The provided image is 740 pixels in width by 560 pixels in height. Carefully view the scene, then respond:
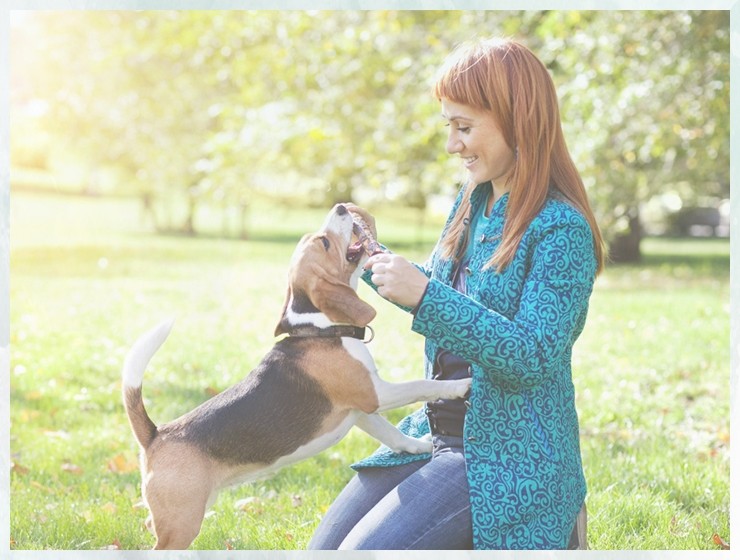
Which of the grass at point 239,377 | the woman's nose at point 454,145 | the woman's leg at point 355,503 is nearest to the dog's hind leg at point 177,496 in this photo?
the woman's leg at point 355,503

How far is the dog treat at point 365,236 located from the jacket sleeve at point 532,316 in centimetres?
54

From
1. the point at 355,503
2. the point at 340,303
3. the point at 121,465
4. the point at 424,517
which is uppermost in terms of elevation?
the point at 340,303

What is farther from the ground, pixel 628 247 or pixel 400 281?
pixel 400 281

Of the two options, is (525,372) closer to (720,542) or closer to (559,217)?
(559,217)

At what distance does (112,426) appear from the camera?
5.93 meters

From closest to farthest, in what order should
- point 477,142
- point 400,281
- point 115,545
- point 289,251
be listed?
1. point 400,281
2. point 477,142
3. point 115,545
4. point 289,251

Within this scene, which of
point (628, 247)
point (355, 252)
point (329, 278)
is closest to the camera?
point (329, 278)

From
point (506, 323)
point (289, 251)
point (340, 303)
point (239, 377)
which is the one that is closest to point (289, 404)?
point (340, 303)

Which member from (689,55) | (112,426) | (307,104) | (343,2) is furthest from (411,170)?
(343,2)

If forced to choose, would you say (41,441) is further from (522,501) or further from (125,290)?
(125,290)

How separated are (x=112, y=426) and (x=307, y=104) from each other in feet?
26.6

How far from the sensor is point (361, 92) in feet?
43.6

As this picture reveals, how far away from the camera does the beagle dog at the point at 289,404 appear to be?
3.18m

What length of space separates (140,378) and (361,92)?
10.5 metres
